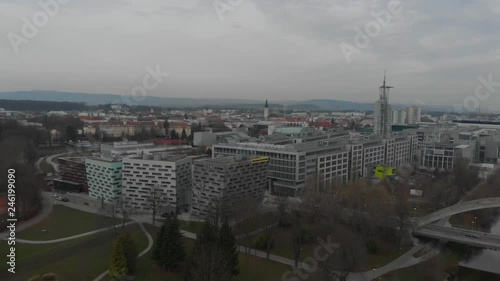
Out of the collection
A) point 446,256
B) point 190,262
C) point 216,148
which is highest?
point 216,148

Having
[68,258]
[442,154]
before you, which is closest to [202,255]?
[68,258]

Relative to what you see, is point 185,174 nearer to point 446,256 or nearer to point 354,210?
point 354,210

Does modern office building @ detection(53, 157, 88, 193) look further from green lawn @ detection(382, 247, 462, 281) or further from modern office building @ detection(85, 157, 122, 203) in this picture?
green lawn @ detection(382, 247, 462, 281)

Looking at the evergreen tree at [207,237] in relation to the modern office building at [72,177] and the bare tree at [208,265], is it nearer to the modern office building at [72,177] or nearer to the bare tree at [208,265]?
the bare tree at [208,265]

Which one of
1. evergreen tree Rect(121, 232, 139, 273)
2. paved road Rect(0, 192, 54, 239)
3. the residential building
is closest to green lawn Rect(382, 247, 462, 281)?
evergreen tree Rect(121, 232, 139, 273)

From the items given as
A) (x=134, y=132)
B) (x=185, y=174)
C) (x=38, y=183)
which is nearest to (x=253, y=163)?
(x=185, y=174)

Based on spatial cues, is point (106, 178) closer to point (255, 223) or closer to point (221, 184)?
point (221, 184)

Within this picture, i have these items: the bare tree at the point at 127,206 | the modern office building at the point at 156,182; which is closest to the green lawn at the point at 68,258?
the bare tree at the point at 127,206
